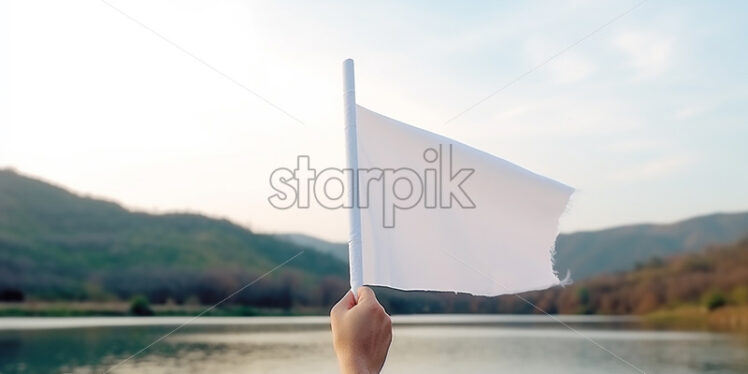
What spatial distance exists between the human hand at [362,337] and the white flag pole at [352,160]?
0.72 meters

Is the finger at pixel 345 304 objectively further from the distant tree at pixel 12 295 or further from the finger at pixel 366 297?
the distant tree at pixel 12 295

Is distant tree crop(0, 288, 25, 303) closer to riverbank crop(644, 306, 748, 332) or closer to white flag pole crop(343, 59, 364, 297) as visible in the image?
riverbank crop(644, 306, 748, 332)

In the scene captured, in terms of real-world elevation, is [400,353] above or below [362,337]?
below

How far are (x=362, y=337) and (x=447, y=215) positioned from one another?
141 cm

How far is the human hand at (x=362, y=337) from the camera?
159 cm

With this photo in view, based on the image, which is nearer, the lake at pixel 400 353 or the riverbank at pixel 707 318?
the lake at pixel 400 353

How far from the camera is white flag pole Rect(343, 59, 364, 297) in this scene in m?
2.43

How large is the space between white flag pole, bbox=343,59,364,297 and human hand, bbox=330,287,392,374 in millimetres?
724

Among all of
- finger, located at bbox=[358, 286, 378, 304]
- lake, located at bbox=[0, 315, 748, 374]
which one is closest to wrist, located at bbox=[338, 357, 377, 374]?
finger, located at bbox=[358, 286, 378, 304]

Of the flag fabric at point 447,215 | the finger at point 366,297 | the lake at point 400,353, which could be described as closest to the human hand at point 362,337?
the finger at point 366,297

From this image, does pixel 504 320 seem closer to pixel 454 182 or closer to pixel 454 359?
pixel 454 359

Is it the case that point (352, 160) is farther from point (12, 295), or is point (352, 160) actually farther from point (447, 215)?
point (12, 295)

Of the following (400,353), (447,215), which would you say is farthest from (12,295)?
(447,215)

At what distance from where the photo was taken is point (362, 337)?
1.61 meters
